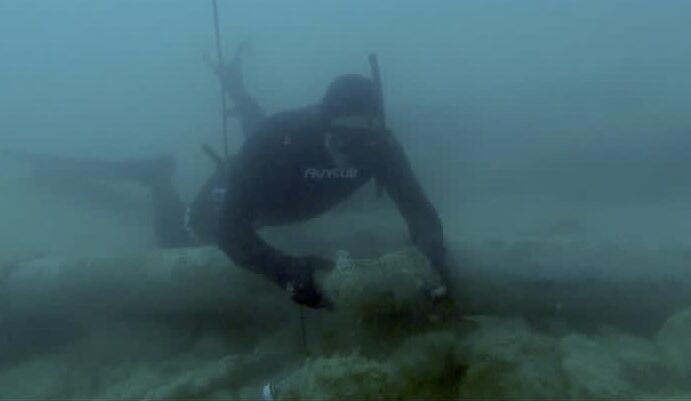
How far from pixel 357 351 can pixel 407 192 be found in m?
1.28

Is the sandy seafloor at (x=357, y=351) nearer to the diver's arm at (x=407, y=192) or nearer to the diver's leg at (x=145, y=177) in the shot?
the diver's arm at (x=407, y=192)

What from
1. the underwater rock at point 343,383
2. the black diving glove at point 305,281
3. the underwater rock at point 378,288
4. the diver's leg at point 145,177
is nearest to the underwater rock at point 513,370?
the underwater rock at point 343,383

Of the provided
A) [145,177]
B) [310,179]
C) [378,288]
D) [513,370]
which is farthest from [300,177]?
[145,177]

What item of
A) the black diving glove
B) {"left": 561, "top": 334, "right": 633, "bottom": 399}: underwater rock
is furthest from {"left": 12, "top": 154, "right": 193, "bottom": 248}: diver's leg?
{"left": 561, "top": 334, "right": 633, "bottom": 399}: underwater rock

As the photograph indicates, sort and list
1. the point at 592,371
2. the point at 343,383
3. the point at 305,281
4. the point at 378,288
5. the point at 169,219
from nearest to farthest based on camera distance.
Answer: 1. the point at 343,383
2. the point at 592,371
3. the point at 378,288
4. the point at 305,281
5. the point at 169,219

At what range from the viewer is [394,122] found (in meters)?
9.13

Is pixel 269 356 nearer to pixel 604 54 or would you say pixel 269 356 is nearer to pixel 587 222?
pixel 587 222

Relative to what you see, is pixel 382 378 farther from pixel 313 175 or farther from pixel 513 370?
pixel 313 175

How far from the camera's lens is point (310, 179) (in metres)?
4.18

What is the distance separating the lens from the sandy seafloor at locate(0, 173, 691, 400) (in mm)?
2771

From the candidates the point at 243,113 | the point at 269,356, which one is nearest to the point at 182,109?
the point at 243,113

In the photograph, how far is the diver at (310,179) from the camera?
3666 mm

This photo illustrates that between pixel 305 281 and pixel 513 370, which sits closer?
pixel 513 370

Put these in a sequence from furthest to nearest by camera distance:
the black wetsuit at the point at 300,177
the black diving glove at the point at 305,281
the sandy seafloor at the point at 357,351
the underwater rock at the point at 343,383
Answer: the black wetsuit at the point at 300,177, the black diving glove at the point at 305,281, the sandy seafloor at the point at 357,351, the underwater rock at the point at 343,383
